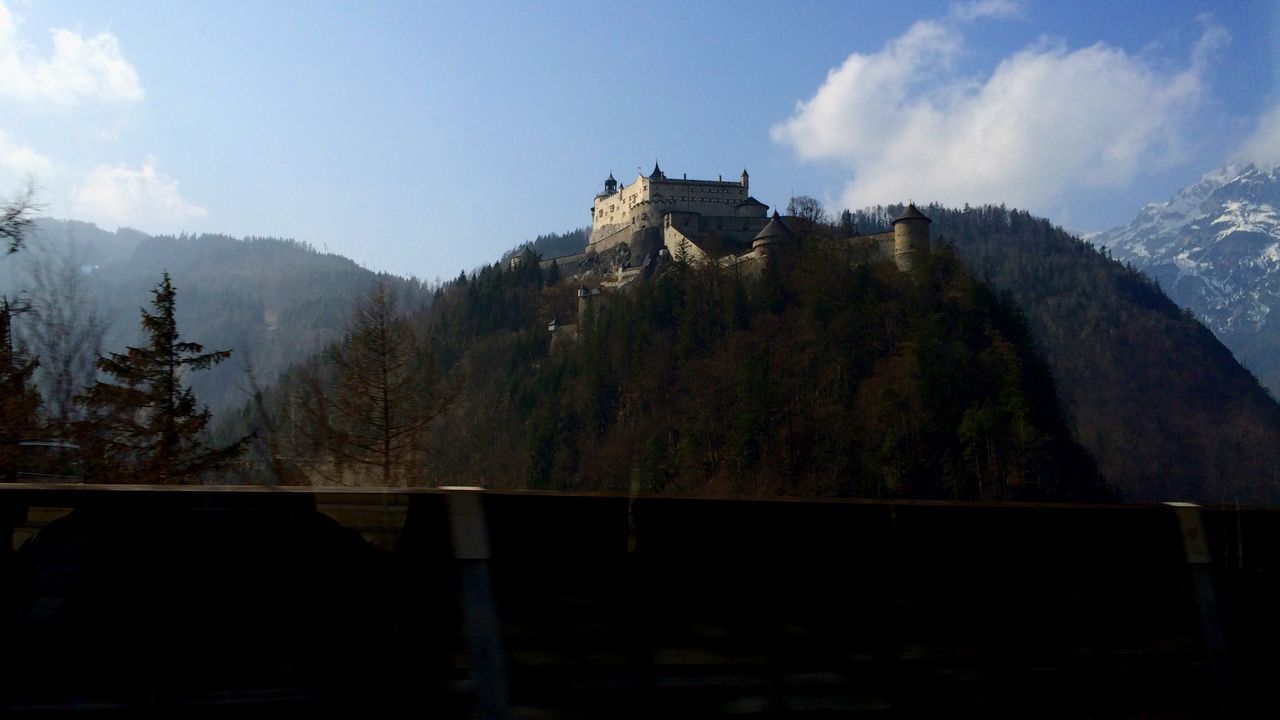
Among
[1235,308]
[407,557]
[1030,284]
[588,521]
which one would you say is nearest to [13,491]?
[407,557]

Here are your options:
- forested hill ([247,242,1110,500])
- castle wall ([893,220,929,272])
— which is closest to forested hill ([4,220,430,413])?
forested hill ([247,242,1110,500])

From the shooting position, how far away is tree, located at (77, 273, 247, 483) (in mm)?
16766

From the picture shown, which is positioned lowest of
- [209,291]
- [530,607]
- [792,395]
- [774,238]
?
[530,607]

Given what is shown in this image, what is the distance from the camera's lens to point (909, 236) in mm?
95625

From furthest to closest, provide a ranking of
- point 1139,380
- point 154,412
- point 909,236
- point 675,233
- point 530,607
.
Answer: point 675,233 < point 1139,380 < point 909,236 < point 154,412 < point 530,607

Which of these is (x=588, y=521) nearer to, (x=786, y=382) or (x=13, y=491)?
(x=13, y=491)

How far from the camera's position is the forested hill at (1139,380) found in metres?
70.5

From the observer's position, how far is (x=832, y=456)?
80.0 meters

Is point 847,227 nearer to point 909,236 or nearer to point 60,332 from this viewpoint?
point 909,236

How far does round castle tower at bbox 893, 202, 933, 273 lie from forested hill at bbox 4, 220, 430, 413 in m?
50.1

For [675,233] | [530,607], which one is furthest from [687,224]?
[530,607]

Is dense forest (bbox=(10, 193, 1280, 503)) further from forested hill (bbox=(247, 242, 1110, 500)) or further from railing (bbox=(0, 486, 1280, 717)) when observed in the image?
railing (bbox=(0, 486, 1280, 717))

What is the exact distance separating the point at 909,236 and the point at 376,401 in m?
82.2

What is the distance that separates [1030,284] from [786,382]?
7276cm
